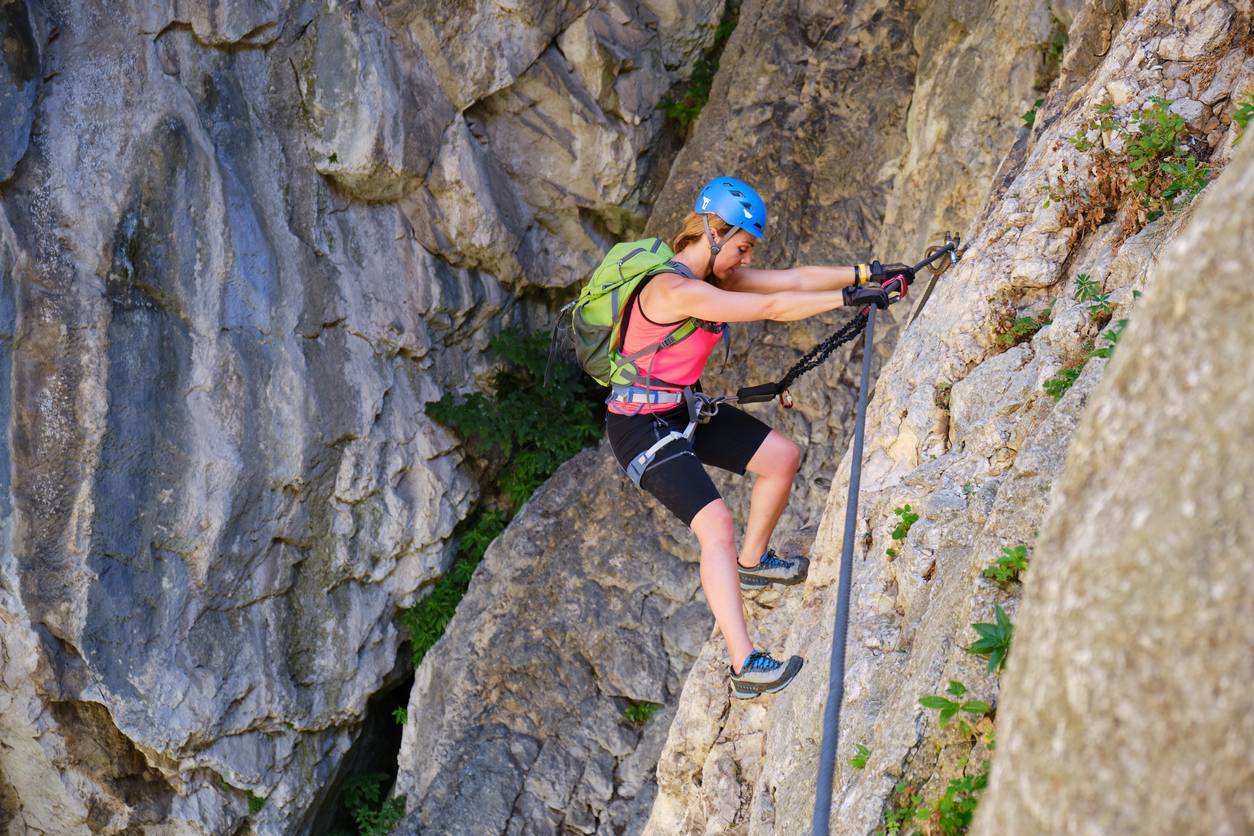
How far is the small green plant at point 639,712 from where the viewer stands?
26.6ft

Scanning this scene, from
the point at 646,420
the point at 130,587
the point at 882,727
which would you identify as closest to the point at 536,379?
the point at 130,587

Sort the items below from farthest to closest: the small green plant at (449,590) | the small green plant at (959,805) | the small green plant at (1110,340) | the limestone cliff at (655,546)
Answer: the small green plant at (449,590), the limestone cliff at (655,546), the small green plant at (1110,340), the small green plant at (959,805)

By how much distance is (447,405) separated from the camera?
9.04 m

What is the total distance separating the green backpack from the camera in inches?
180

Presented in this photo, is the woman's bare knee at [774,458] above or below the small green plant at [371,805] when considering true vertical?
above

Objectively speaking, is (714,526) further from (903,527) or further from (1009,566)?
(1009,566)

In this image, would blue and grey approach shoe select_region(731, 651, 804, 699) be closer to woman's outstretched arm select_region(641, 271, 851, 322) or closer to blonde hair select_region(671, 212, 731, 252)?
woman's outstretched arm select_region(641, 271, 851, 322)

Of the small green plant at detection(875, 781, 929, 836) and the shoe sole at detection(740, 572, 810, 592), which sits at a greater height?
the shoe sole at detection(740, 572, 810, 592)

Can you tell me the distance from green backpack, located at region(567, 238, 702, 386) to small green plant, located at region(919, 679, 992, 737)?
228 centimetres

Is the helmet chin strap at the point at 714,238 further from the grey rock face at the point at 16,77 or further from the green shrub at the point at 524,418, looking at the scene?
the grey rock face at the point at 16,77

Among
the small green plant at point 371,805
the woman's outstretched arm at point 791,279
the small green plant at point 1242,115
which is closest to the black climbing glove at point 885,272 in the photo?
the woman's outstretched arm at point 791,279

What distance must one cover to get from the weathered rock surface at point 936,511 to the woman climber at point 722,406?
1.03ft

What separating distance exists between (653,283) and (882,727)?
85.7 inches

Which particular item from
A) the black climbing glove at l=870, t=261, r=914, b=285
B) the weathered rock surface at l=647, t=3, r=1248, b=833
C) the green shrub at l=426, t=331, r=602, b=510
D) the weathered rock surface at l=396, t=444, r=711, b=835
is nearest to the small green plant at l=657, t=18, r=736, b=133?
the green shrub at l=426, t=331, r=602, b=510
